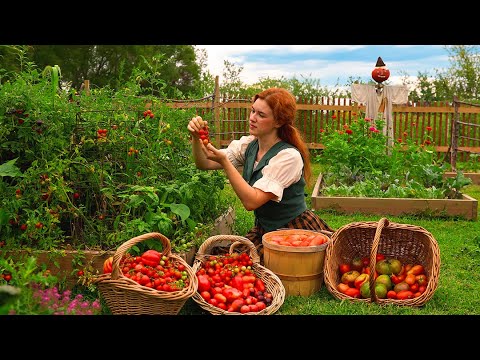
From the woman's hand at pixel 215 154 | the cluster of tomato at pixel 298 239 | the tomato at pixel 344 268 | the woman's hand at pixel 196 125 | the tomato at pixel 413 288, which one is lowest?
the tomato at pixel 413 288

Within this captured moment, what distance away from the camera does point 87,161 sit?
168 inches

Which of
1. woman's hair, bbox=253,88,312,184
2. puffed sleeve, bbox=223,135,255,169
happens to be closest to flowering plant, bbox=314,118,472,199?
puffed sleeve, bbox=223,135,255,169

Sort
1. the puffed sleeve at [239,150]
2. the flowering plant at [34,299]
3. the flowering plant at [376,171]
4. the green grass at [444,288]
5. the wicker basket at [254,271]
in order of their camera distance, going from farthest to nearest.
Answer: the flowering plant at [376,171] < the puffed sleeve at [239,150] < the green grass at [444,288] < the wicker basket at [254,271] < the flowering plant at [34,299]

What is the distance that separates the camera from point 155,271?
3455mm

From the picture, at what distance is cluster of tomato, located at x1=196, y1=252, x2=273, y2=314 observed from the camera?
11.6 ft

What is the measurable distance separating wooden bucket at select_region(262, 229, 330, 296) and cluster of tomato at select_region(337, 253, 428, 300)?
7.5 inches

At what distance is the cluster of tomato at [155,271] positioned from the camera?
3354 millimetres

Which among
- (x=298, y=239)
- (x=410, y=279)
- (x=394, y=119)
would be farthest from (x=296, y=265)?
(x=394, y=119)

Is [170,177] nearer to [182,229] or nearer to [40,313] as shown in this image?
[182,229]

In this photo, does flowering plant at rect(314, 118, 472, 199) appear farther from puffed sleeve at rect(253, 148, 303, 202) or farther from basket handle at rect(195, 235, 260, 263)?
basket handle at rect(195, 235, 260, 263)

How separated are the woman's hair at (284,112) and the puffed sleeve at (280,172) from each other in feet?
0.62

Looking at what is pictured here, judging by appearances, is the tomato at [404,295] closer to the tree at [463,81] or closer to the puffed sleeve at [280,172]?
the puffed sleeve at [280,172]

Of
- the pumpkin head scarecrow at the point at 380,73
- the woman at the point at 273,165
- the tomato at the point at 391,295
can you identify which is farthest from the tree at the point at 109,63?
the tomato at the point at 391,295

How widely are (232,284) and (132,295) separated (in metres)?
0.70
